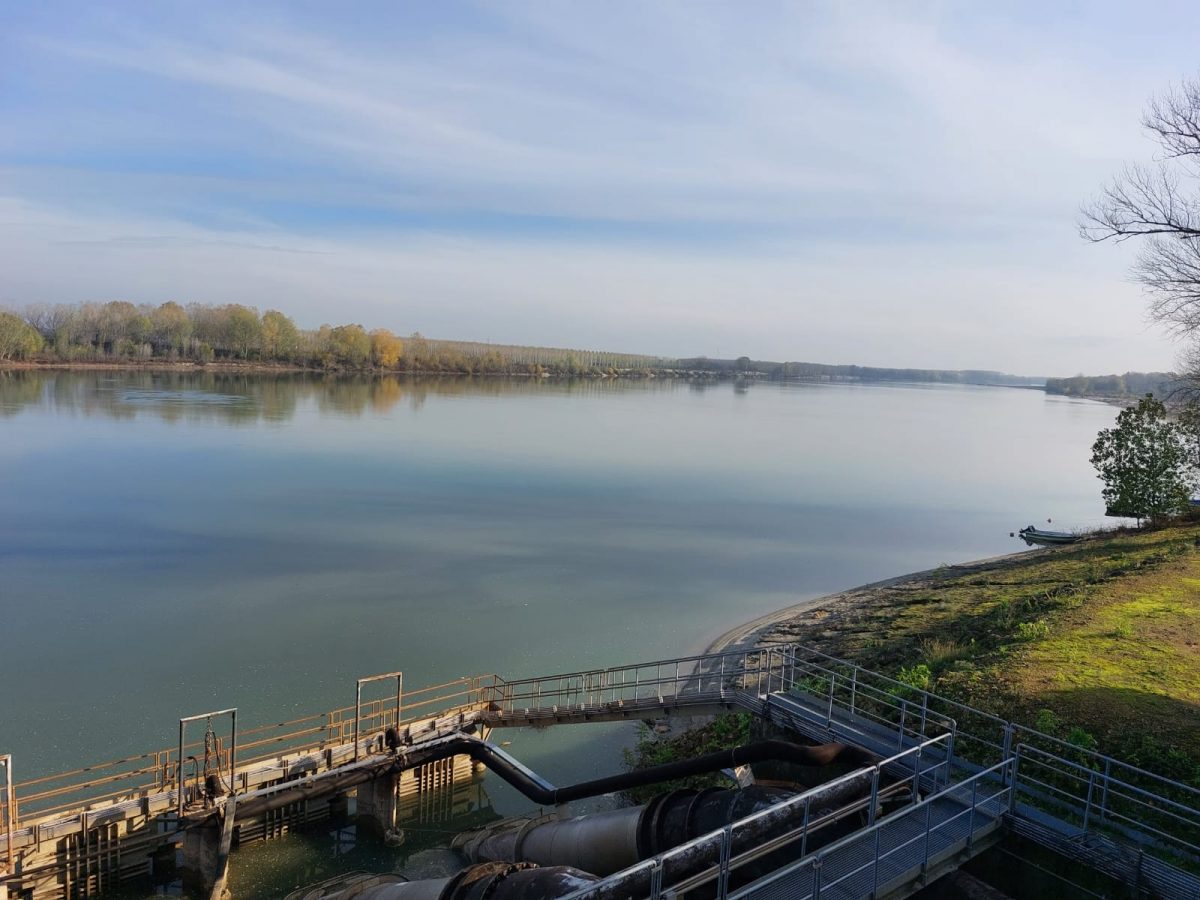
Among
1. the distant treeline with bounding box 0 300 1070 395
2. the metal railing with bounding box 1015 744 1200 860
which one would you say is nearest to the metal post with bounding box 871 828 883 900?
the metal railing with bounding box 1015 744 1200 860

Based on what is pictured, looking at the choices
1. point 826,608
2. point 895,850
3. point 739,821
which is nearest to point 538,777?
point 739,821

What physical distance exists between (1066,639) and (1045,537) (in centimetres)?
3024

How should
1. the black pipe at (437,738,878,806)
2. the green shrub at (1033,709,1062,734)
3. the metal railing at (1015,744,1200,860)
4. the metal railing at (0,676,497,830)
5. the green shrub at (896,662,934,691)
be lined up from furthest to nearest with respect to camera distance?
the green shrub at (896,662,934,691)
the metal railing at (0,676,497,830)
the green shrub at (1033,709,1062,734)
the black pipe at (437,738,878,806)
the metal railing at (1015,744,1200,860)

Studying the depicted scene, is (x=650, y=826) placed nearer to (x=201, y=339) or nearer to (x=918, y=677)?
(x=918, y=677)

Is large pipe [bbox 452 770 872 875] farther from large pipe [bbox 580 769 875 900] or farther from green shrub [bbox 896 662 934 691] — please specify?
green shrub [bbox 896 662 934 691]

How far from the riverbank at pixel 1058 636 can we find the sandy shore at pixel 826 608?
0.07m

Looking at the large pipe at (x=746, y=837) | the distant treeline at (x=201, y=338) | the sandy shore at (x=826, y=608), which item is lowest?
the sandy shore at (x=826, y=608)

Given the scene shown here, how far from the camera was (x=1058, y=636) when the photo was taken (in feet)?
58.5

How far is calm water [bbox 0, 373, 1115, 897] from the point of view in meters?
20.6

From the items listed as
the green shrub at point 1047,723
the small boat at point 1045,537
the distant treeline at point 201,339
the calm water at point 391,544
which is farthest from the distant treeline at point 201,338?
the green shrub at point 1047,723

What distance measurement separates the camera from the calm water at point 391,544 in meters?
20.6

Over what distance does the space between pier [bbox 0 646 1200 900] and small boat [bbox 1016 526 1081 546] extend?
3141 centimetres

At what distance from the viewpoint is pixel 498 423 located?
3440 inches

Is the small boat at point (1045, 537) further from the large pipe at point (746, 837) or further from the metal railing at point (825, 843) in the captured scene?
the large pipe at point (746, 837)
